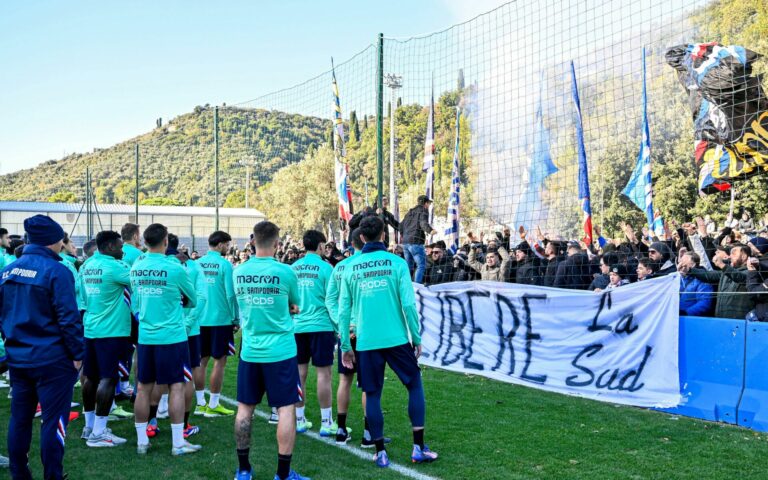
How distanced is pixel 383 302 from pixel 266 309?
1.05m

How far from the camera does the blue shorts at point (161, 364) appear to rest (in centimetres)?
576

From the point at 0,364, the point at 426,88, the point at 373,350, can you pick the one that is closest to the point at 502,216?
the point at 426,88

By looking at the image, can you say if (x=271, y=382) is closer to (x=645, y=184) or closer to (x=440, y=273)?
(x=440, y=273)

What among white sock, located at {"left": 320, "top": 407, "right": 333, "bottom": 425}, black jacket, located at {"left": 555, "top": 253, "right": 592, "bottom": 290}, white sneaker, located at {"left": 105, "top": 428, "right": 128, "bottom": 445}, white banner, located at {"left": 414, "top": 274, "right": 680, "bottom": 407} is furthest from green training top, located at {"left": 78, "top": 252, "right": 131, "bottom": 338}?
black jacket, located at {"left": 555, "top": 253, "right": 592, "bottom": 290}

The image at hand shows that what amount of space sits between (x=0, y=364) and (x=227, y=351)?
2.33 meters

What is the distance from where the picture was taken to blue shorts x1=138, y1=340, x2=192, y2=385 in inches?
227

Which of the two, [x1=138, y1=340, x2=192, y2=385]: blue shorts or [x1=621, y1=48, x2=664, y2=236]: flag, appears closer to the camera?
[x1=138, y1=340, x2=192, y2=385]: blue shorts

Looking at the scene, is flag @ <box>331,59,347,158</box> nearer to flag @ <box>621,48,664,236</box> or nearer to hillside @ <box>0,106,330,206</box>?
flag @ <box>621,48,664,236</box>

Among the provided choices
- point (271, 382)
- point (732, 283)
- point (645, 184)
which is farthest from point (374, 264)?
point (645, 184)

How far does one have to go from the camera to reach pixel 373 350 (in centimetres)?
555

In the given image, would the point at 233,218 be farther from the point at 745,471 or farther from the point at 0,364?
the point at 745,471

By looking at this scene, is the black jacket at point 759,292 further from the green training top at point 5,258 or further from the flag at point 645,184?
the green training top at point 5,258

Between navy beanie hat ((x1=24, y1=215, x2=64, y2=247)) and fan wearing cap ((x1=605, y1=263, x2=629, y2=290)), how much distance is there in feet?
20.7

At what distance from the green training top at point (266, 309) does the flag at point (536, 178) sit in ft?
26.7
